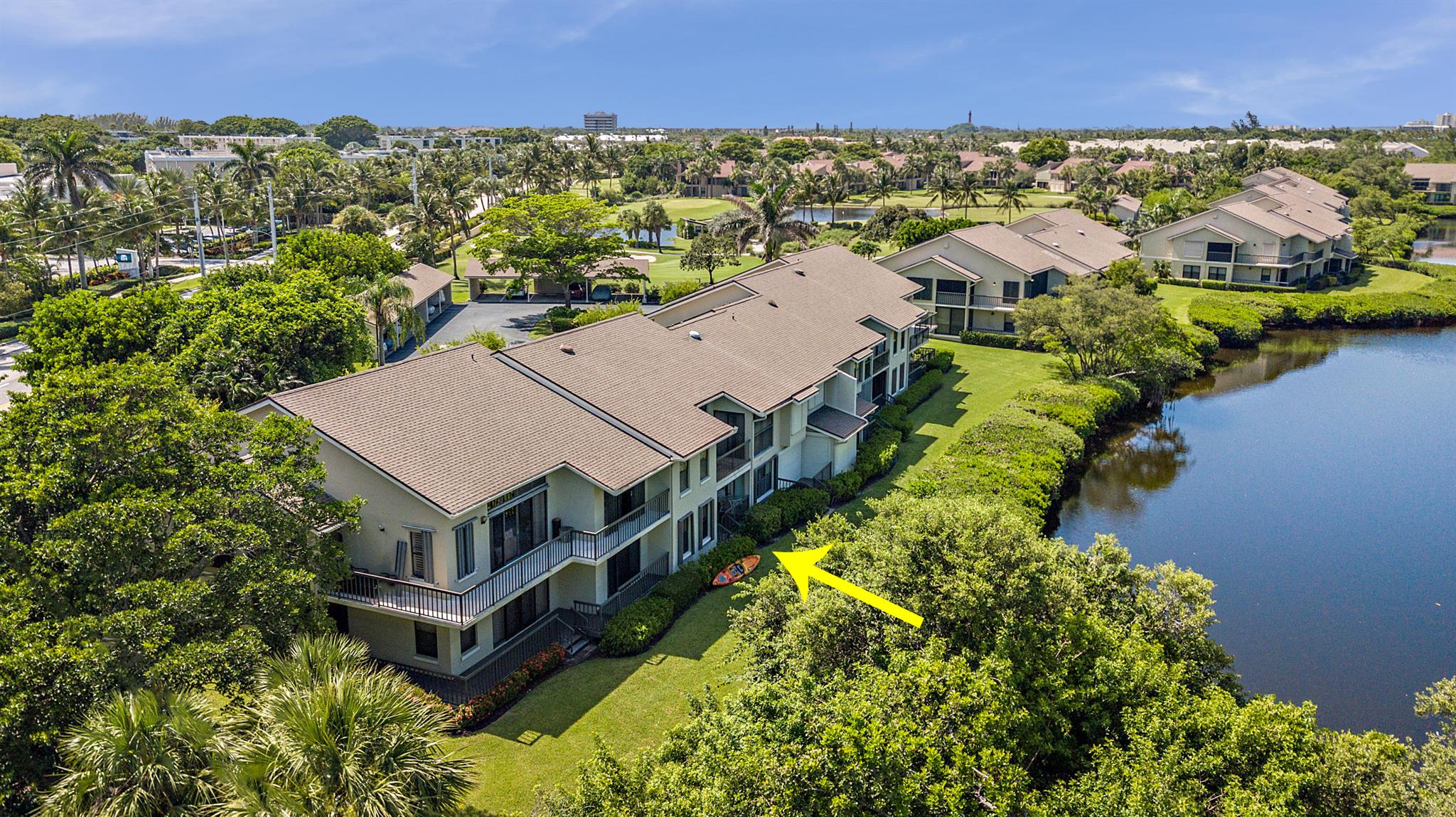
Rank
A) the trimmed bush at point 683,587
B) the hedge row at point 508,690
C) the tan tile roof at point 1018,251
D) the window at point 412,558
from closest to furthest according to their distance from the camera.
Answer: the hedge row at point 508,690, the window at point 412,558, the trimmed bush at point 683,587, the tan tile roof at point 1018,251

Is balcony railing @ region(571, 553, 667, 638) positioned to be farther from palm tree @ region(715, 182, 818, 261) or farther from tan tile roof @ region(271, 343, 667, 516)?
palm tree @ region(715, 182, 818, 261)

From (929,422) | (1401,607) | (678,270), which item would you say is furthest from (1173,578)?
(678,270)

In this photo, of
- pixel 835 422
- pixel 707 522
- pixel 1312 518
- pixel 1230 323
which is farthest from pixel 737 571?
pixel 1230 323

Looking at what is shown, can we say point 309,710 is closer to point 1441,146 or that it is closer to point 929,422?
point 929,422

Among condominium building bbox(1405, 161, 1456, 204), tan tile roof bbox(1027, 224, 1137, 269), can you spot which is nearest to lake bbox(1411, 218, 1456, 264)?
condominium building bbox(1405, 161, 1456, 204)

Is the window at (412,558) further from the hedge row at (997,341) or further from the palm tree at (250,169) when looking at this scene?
the palm tree at (250,169)

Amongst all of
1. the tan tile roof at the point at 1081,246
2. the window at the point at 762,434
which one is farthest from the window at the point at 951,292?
the window at the point at 762,434

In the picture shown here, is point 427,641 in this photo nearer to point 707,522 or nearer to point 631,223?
point 707,522
